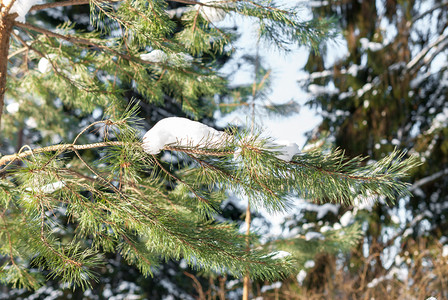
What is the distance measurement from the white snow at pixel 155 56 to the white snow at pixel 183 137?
1.05 m

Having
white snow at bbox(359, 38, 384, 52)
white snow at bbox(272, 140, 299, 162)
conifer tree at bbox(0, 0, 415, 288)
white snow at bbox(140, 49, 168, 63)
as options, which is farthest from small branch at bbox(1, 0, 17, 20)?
white snow at bbox(359, 38, 384, 52)

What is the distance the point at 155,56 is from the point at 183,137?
1115 mm

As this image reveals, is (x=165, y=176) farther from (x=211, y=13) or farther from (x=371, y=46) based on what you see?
(x=371, y=46)

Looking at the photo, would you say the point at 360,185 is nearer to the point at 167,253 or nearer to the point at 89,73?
the point at 167,253

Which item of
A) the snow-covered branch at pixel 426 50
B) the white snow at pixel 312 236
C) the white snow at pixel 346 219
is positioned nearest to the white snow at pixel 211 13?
the white snow at pixel 312 236

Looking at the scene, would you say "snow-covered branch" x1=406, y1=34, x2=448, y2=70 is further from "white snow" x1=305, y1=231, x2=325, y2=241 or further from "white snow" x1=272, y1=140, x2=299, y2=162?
"white snow" x1=272, y1=140, x2=299, y2=162

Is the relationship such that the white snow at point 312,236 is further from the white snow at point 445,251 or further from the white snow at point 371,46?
the white snow at point 371,46

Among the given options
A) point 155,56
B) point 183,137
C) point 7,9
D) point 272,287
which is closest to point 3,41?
point 7,9

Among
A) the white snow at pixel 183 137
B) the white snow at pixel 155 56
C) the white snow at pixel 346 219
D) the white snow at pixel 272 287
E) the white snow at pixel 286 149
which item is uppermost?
the white snow at pixel 286 149

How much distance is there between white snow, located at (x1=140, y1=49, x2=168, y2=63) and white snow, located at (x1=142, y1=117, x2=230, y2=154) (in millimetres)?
1050

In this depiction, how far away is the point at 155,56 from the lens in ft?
7.51

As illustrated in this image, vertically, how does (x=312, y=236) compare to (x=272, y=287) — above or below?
above

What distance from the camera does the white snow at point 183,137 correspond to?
128cm

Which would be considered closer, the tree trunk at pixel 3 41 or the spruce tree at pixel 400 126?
the tree trunk at pixel 3 41
